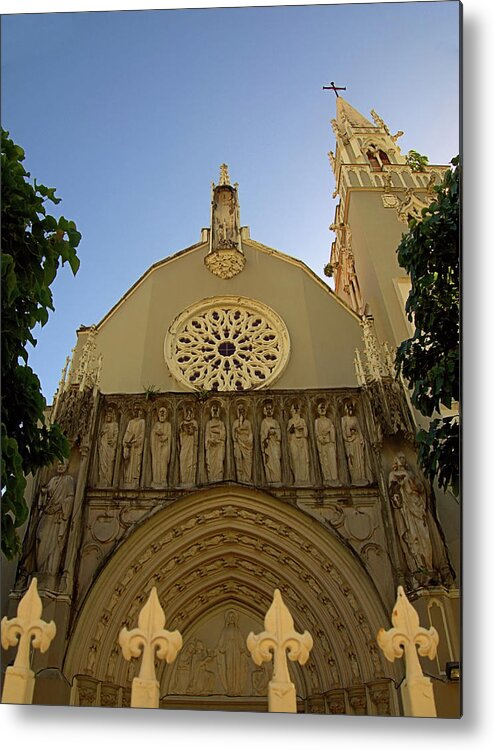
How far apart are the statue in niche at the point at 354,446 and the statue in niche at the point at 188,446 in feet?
3.38

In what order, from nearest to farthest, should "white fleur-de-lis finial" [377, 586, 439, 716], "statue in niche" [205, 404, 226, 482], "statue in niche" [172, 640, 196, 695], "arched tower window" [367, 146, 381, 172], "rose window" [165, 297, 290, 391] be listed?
"white fleur-de-lis finial" [377, 586, 439, 716], "statue in niche" [172, 640, 196, 695], "statue in niche" [205, 404, 226, 482], "rose window" [165, 297, 290, 391], "arched tower window" [367, 146, 381, 172]

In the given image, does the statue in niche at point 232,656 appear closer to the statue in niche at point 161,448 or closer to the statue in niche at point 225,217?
the statue in niche at point 161,448

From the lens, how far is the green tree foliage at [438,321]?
10.7 ft

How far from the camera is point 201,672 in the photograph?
3529 millimetres

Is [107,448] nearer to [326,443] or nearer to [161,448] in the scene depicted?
[161,448]

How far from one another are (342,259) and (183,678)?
5356 mm

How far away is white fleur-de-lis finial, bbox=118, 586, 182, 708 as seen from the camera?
111 inches

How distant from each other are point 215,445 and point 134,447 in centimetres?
56

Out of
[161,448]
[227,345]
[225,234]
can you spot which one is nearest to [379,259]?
[225,234]

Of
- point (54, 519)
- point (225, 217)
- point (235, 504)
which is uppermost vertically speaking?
point (225, 217)

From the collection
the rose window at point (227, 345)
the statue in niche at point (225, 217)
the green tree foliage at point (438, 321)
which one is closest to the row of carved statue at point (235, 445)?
the rose window at point (227, 345)

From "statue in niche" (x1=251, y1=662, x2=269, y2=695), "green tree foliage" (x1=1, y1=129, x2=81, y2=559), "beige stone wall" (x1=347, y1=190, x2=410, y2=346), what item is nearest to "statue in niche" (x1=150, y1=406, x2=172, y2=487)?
"green tree foliage" (x1=1, y1=129, x2=81, y2=559)

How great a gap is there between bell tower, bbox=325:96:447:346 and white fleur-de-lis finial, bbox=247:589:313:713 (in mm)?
2738

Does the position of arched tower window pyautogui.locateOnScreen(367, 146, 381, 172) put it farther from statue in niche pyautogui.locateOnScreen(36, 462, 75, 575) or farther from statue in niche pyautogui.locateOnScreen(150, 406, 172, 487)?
statue in niche pyautogui.locateOnScreen(36, 462, 75, 575)
